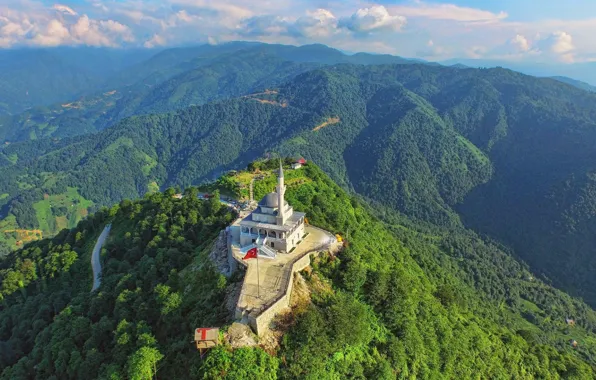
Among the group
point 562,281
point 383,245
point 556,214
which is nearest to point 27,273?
point 383,245

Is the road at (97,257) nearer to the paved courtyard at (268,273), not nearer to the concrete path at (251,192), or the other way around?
the concrete path at (251,192)

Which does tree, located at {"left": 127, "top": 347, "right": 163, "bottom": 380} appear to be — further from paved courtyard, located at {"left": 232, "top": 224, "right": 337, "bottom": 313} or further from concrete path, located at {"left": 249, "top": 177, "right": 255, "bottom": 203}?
concrete path, located at {"left": 249, "top": 177, "right": 255, "bottom": 203}

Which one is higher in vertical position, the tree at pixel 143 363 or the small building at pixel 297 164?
the tree at pixel 143 363

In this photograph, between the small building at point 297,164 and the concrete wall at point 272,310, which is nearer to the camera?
the concrete wall at point 272,310

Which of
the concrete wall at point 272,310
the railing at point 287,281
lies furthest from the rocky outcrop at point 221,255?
the concrete wall at point 272,310

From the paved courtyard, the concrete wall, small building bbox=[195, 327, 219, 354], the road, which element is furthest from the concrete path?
small building bbox=[195, 327, 219, 354]

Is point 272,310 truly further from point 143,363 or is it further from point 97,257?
point 97,257

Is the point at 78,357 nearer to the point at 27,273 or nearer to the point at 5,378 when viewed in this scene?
the point at 5,378

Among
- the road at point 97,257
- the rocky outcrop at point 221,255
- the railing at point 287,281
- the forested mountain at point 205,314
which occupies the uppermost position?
the railing at point 287,281

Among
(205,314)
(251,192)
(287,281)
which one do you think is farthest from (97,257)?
(287,281)
